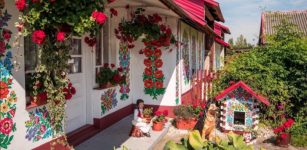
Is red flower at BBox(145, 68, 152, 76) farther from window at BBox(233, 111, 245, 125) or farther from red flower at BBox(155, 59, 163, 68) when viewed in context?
window at BBox(233, 111, 245, 125)

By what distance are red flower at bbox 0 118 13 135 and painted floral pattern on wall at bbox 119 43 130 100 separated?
12.8ft

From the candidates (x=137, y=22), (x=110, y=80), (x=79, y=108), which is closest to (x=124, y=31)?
(x=137, y=22)

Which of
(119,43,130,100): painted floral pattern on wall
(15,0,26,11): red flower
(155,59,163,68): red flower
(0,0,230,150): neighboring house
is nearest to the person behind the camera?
(15,0,26,11): red flower

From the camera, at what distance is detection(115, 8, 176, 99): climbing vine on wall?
718cm

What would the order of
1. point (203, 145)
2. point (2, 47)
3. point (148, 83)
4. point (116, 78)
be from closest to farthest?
point (203, 145) < point (2, 47) < point (116, 78) < point (148, 83)

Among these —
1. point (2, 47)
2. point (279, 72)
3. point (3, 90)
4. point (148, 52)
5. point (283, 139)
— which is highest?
point (148, 52)

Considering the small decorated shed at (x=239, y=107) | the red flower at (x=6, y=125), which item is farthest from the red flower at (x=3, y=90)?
the small decorated shed at (x=239, y=107)

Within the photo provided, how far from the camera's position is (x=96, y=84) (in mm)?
6652

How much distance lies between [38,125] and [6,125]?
0.68 m

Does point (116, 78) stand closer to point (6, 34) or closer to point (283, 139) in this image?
point (6, 34)

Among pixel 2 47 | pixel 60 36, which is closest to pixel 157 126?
pixel 2 47

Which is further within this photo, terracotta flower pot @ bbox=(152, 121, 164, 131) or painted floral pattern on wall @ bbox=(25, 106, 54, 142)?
terracotta flower pot @ bbox=(152, 121, 164, 131)

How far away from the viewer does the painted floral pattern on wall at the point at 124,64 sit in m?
7.73

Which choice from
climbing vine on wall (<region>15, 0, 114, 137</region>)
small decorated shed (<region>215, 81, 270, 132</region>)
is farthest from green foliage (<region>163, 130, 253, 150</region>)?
small decorated shed (<region>215, 81, 270, 132</region>)
